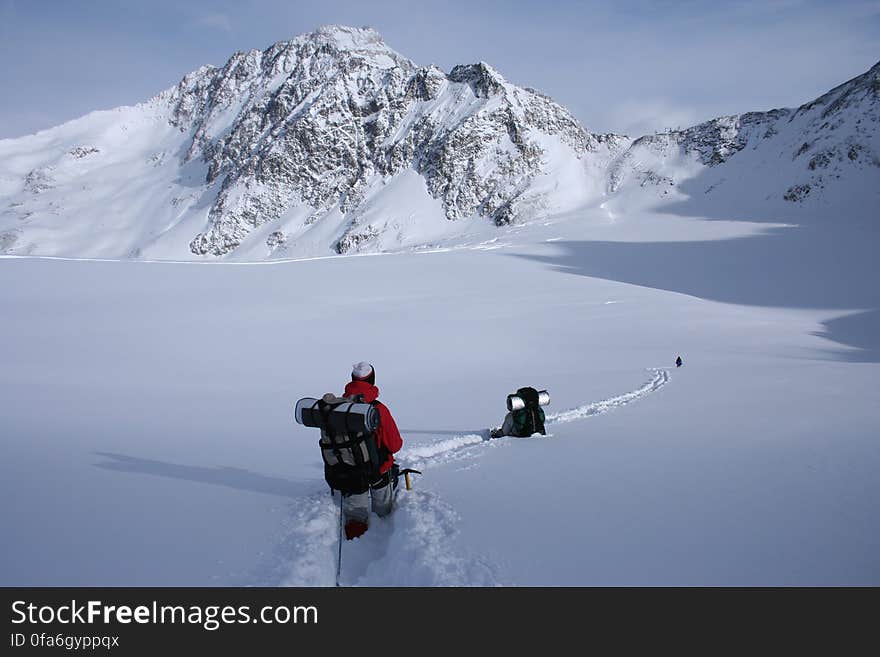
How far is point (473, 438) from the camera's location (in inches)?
301

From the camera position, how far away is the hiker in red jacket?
180 inches

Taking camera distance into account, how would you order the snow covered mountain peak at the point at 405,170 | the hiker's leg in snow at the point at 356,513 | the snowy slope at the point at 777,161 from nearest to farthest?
the hiker's leg in snow at the point at 356,513, the snowy slope at the point at 777,161, the snow covered mountain peak at the point at 405,170

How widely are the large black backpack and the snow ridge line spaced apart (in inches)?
18.7

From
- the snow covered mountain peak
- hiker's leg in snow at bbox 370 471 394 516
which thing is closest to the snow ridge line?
hiker's leg in snow at bbox 370 471 394 516

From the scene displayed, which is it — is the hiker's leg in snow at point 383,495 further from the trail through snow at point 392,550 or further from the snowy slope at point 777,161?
the snowy slope at point 777,161

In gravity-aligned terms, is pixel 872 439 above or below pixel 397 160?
below

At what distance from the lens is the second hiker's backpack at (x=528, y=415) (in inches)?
293

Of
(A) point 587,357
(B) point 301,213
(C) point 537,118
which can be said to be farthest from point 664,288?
(B) point 301,213

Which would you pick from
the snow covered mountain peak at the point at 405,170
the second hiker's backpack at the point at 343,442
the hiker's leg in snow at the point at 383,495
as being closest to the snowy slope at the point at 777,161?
the snow covered mountain peak at the point at 405,170

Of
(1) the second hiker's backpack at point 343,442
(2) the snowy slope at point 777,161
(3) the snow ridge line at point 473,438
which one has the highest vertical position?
(2) the snowy slope at point 777,161

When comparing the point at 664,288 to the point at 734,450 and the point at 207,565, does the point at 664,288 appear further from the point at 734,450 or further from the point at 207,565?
the point at 207,565

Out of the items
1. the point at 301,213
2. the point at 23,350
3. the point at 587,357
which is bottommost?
the point at 587,357
